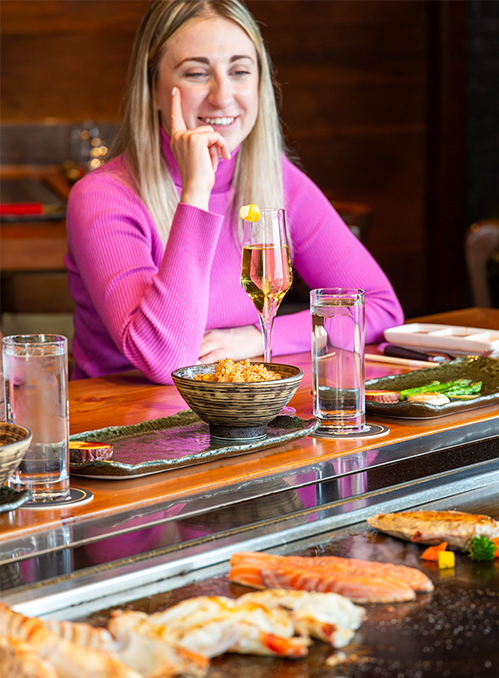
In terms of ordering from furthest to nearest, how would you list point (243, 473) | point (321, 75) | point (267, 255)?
point (321, 75) → point (267, 255) → point (243, 473)

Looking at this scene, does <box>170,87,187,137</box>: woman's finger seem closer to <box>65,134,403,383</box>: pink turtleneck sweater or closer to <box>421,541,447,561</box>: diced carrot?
<box>65,134,403,383</box>: pink turtleneck sweater

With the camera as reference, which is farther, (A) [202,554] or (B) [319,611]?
(A) [202,554]

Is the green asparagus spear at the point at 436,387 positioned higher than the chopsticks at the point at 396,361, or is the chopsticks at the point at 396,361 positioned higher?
the chopsticks at the point at 396,361

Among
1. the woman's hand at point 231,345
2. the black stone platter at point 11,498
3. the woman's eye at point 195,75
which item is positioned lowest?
the black stone platter at point 11,498

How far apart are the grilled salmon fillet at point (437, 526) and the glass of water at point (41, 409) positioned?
1.04 feet

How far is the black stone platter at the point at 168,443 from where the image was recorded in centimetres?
95

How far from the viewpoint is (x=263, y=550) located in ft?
2.75

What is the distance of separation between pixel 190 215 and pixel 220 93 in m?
0.40

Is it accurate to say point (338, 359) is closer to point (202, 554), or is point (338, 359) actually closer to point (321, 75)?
point (202, 554)

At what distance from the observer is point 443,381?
1.40 m

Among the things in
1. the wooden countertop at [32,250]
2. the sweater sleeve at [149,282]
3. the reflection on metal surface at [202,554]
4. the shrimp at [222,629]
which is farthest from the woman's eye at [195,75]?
the shrimp at [222,629]

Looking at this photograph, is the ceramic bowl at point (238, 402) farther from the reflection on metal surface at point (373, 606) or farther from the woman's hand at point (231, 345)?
the woman's hand at point (231, 345)

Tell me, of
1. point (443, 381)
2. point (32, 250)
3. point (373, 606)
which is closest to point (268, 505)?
point (373, 606)

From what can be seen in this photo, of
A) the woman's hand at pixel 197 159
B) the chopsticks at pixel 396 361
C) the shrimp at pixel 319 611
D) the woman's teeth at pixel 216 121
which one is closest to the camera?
the shrimp at pixel 319 611
